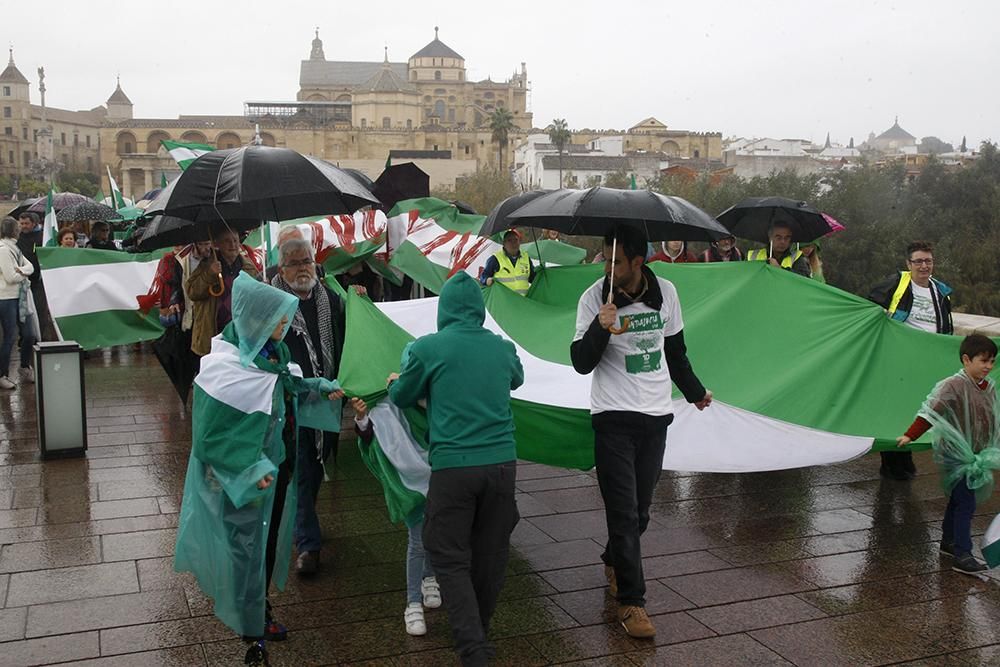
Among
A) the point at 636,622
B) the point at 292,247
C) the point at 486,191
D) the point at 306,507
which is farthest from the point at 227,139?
the point at 636,622

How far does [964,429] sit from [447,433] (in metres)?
2.87

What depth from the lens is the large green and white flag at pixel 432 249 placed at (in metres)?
10.4

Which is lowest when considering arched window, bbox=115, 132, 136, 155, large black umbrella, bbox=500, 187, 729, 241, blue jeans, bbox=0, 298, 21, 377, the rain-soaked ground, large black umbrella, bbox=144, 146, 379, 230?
the rain-soaked ground

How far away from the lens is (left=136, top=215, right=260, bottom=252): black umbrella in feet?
21.7

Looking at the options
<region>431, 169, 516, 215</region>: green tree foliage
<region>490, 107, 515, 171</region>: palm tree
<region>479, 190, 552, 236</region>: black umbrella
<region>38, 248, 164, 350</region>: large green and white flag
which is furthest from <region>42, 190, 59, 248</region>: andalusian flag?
<region>490, 107, 515, 171</region>: palm tree

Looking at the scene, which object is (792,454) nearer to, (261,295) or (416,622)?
(416,622)

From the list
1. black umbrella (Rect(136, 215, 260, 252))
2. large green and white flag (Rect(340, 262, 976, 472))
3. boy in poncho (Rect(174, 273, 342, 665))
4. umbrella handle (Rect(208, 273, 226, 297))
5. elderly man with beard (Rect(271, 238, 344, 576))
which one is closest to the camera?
boy in poncho (Rect(174, 273, 342, 665))

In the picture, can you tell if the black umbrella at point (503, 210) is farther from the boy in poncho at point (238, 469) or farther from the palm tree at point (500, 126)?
the palm tree at point (500, 126)

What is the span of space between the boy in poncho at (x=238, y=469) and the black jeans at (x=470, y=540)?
2.19 feet

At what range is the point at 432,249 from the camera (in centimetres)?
1064

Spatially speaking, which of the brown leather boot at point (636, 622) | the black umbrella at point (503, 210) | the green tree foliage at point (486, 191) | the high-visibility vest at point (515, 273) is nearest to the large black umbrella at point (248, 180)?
the black umbrella at point (503, 210)

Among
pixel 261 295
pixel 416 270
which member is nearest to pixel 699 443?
pixel 261 295

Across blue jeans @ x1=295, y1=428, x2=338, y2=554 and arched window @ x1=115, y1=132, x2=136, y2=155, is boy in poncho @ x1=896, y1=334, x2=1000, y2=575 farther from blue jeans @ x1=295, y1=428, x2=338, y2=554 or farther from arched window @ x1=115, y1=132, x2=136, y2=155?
arched window @ x1=115, y1=132, x2=136, y2=155

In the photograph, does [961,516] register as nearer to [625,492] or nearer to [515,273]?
[625,492]
